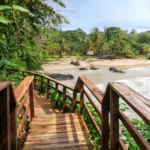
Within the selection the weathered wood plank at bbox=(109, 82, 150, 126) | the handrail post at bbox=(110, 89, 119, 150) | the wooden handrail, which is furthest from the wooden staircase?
the weathered wood plank at bbox=(109, 82, 150, 126)

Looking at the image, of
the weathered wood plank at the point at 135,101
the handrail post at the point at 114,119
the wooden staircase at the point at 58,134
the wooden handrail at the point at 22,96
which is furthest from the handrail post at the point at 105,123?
the wooden handrail at the point at 22,96

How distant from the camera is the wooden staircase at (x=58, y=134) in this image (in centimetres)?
252

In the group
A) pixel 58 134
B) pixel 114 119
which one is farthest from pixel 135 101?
pixel 58 134

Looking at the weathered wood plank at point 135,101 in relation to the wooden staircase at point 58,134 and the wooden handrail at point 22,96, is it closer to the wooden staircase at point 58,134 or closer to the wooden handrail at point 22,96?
the wooden handrail at point 22,96

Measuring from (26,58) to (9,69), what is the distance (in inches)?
186

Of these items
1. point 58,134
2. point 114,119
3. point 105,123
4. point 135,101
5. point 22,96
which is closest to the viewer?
point 135,101

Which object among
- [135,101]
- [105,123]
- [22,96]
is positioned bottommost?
[105,123]

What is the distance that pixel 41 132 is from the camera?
9.97ft

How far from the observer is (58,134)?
2943 millimetres

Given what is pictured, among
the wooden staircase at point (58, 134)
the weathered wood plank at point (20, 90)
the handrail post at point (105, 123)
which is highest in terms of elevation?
the weathered wood plank at point (20, 90)

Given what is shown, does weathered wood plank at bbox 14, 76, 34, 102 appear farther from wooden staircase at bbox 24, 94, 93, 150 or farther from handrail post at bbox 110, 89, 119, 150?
handrail post at bbox 110, 89, 119, 150

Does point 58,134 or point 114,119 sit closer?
point 114,119

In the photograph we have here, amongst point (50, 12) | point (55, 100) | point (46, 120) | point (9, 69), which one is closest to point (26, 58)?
point (9, 69)

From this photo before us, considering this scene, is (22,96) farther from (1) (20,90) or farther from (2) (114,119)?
(2) (114,119)
